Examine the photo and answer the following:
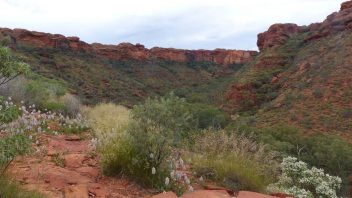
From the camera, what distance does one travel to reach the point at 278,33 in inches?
2768

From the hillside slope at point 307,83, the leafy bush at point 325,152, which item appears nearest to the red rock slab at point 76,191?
the leafy bush at point 325,152

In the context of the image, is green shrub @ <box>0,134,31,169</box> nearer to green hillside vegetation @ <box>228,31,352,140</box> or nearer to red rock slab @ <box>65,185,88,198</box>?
red rock slab @ <box>65,185,88,198</box>

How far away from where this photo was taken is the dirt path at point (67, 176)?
5086mm

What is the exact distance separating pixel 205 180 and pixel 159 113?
1404 mm

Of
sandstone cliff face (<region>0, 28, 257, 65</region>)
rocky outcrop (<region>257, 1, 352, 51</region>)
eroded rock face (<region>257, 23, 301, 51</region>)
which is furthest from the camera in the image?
sandstone cliff face (<region>0, 28, 257, 65</region>)

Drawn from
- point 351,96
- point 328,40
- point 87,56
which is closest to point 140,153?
point 351,96

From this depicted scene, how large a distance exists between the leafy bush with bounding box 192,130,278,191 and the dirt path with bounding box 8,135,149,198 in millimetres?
1552

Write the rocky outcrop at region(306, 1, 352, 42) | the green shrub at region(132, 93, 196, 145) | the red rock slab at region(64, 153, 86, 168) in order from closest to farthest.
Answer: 1. the green shrub at region(132, 93, 196, 145)
2. the red rock slab at region(64, 153, 86, 168)
3. the rocky outcrop at region(306, 1, 352, 42)

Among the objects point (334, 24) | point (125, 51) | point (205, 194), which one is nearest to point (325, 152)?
point (205, 194)

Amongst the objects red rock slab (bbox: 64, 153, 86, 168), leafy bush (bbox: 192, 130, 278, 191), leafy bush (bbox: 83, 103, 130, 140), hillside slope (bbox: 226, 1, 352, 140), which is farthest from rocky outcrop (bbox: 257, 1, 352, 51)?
Answer: red rock slab (bbox: 64, 153, 86, 168)

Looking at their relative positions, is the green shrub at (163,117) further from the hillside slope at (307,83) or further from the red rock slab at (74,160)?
the hillside slope at (307,83)

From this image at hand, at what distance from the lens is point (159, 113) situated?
5938mm

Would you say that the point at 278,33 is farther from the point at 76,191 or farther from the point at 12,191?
the point at 12,191

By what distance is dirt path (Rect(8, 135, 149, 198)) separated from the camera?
5086mm
